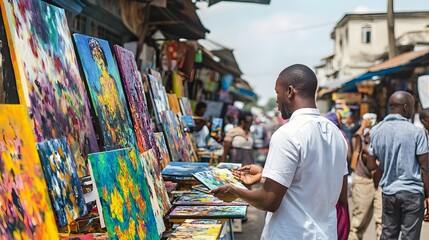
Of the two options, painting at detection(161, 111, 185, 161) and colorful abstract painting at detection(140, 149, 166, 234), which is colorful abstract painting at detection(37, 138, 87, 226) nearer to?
colorful abstract painting at detection(140, 149, 166, 234)

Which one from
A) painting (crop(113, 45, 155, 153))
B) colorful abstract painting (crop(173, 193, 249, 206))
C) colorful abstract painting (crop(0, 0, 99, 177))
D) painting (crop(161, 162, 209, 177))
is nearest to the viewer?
colorful abstract painting (crop(0, 0, 99, 177))

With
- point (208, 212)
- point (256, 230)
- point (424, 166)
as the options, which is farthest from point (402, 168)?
point (256, 230)

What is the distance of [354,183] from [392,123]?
4.41 feet

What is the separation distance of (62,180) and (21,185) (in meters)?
0.46

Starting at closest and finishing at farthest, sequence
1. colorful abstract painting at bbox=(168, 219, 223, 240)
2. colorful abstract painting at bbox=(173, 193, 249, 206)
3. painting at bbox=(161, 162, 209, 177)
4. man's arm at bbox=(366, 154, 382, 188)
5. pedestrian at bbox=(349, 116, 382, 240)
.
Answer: colorful abstract painting at bbox=(168, 219, 223, 240) → colorful abstract painting at bbox=(173, 193, 249, 206) → painting at bbox=(161, 162, 209, 177) → man's arm at bbox=(366, 154, 382, 188) → pedestrian at bbox=(349, 116, 382, 240)

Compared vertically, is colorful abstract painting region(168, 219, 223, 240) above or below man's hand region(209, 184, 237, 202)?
below

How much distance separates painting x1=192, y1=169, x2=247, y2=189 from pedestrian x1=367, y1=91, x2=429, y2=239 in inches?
75.2

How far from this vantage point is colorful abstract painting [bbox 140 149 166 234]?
3.52m

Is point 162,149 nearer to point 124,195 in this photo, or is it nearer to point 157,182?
point 157,182

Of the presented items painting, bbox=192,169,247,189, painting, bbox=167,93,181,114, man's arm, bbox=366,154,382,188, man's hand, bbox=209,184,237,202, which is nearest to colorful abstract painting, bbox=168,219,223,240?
painting, bbox=192,169,247,189

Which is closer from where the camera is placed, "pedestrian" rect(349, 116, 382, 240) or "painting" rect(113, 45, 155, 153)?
"painting" rect(113, 45, 155, 153)

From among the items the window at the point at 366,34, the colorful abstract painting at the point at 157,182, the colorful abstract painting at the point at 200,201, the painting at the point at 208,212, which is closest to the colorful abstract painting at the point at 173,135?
the colorful abstract painting at the point at 200,201

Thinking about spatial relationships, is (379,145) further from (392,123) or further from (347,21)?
(347,21)

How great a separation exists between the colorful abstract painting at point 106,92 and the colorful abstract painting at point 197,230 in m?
0.69
